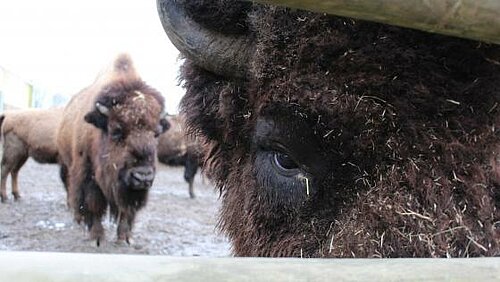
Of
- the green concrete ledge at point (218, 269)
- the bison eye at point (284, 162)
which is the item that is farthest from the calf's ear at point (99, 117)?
the green concrete ledge at point (218, 269)

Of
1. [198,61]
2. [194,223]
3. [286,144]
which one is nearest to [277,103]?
[286,144]

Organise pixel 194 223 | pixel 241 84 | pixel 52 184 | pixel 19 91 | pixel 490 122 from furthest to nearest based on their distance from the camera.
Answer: pixel 19 91 → pixel 52 184 → pixel 194 223 → pixel 241 84 → pixel 490 122

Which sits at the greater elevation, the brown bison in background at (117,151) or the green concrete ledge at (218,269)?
the green concrete ledge at (218,269)

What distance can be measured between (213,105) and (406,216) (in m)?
1.38

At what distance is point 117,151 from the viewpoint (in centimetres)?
975

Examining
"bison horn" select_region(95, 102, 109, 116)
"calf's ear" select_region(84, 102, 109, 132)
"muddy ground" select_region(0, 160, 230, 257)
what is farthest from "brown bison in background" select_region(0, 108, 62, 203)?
"bison horn" select_region(95, 102, 109, 116)

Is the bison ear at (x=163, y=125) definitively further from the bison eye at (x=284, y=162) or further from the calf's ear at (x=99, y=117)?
the bison eye at (x=284, y=162)

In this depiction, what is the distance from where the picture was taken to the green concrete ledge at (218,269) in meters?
1.04

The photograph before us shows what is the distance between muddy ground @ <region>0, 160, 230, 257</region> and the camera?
9992mm

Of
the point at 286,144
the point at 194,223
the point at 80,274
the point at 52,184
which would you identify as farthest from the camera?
the point at 52,184

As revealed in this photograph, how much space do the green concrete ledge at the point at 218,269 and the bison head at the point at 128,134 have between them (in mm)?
8551

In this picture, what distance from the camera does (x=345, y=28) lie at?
243 cm

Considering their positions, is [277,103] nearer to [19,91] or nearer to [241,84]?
[241,84]

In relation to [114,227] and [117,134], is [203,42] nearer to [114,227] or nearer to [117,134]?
[117,134]
